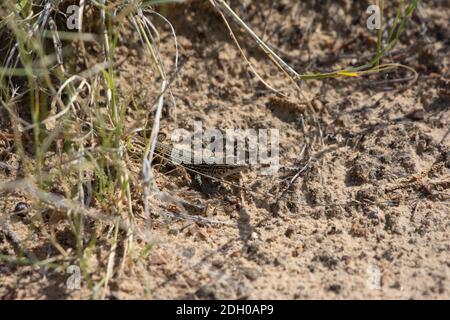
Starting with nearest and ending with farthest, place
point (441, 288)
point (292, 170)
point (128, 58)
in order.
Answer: point (441, 288), point (292, 170), point (128, 58)

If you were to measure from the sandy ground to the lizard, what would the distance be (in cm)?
7

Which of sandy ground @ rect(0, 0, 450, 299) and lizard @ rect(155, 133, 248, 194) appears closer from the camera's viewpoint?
sandy ground @ rect(0, 0, 450, 299)

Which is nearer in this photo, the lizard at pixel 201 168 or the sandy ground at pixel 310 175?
the sandy ground at pixel 310 175

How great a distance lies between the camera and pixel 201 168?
323cm

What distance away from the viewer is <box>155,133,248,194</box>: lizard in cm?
317

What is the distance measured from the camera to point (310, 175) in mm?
3166

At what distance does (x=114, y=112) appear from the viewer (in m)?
2.80

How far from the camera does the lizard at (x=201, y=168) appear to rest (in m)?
3.17

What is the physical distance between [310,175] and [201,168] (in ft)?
1.94

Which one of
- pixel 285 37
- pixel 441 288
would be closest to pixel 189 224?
pixel 441 288

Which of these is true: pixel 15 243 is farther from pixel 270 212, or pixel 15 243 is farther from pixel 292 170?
pixel 292 170

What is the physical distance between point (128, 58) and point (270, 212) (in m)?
1.32

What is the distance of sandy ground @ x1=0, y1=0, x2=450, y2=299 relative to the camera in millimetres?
2559

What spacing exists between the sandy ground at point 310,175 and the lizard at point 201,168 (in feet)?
0.24
